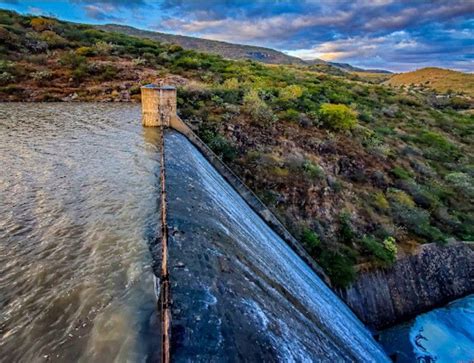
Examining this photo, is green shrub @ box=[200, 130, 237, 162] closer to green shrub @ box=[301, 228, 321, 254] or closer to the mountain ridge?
green shrub @ box=[301, 228, 321, 254]

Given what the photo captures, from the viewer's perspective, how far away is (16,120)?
556 inches

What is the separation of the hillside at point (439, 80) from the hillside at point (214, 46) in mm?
45112

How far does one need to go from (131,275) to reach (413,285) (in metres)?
12.8

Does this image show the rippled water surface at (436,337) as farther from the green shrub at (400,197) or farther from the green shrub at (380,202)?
the green shrub at (400,197)

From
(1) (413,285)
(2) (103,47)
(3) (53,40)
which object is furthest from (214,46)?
(1) (413,285)

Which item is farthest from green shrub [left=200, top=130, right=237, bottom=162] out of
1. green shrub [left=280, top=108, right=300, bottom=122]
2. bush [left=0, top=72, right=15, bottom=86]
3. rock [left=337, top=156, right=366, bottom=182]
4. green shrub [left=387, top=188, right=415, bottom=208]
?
bush [left=0, top=72, right=15, bottom=86]

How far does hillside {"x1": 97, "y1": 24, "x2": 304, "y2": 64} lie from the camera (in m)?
90.9

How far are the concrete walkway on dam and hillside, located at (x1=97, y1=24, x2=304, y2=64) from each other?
79.5 m

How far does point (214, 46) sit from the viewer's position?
10875 cm

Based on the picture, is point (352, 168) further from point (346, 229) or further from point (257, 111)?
point (257, 111)

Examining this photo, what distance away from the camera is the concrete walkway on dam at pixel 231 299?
132 inches

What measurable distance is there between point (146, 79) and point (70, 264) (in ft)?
71.4

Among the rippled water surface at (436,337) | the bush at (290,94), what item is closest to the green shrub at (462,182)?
the rippled water surface at (436,337)

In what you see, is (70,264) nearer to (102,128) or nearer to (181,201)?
(181,201)
